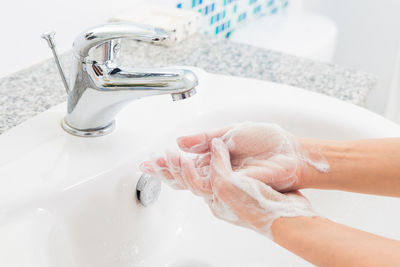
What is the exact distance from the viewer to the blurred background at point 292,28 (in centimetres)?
73

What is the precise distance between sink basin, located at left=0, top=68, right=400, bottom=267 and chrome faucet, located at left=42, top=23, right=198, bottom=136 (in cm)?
5

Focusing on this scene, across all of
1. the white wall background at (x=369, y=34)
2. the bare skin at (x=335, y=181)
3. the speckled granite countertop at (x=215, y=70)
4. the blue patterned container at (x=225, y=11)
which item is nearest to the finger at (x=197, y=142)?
the bare skin at (x=335, y=181)

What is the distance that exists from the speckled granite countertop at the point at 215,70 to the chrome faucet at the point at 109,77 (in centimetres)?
13

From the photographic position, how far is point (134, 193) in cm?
62

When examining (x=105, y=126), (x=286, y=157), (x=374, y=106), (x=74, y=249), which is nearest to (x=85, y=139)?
(x=105, y=126)

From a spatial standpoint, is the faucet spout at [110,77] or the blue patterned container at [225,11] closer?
the faucet spout at [110,77]

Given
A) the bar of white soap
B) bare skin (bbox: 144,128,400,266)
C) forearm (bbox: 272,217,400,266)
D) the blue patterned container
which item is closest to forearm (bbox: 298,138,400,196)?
bare skin (bbox: 144,128,400,266)

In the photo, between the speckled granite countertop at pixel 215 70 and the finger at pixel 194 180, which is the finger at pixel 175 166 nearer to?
the finger at pixel 194 180

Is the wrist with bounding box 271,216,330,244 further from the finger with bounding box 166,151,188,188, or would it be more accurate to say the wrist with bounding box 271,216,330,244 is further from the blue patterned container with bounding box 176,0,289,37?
the blue patterned container with bounding box 176,0,289,37

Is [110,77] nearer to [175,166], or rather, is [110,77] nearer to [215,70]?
[175,166]

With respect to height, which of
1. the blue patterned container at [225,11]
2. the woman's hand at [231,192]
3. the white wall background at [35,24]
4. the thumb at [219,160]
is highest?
the white wall background at [35,24]

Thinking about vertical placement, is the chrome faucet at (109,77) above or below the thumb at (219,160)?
above

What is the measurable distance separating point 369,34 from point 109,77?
1828mm

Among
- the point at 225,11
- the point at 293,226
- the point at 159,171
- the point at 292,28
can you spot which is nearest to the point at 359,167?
the point at 293,226
